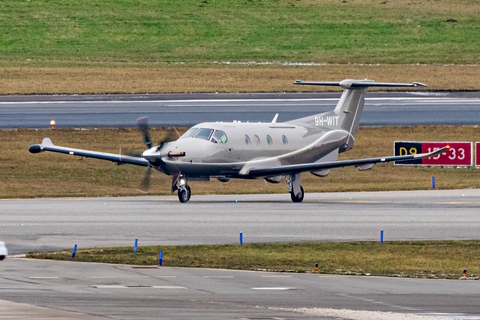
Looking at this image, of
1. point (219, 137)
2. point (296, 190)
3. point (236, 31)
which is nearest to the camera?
point (219, 137)

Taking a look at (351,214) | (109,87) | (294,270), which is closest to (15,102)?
(109,87)

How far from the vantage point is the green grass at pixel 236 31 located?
3300 inches

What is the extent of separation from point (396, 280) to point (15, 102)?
44.9 m

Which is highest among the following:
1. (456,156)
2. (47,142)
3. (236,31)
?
(236,31)

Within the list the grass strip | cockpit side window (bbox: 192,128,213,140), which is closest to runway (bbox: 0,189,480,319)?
cockpit side window (bbox: 192,128,213,140)

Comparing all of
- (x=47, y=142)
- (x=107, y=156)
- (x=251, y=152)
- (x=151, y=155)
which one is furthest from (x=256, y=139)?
(x=47, y=142)

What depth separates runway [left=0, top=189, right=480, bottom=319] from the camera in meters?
16.4

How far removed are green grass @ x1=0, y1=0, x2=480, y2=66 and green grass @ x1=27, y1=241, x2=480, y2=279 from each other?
5579cm

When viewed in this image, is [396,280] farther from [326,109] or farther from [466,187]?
[326,109]

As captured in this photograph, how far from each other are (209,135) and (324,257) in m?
14.2

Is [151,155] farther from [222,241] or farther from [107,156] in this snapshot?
[222,241]

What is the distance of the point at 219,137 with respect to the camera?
123ft

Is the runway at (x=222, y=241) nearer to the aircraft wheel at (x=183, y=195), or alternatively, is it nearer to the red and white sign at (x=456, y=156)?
the aircraft wheel at (x=183, y=195)

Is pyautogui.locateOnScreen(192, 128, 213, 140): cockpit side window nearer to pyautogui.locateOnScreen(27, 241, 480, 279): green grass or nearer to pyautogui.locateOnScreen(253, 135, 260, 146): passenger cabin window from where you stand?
pyautogui.locateOnScreen(253, 135, 260, 146): passenger cabin window
